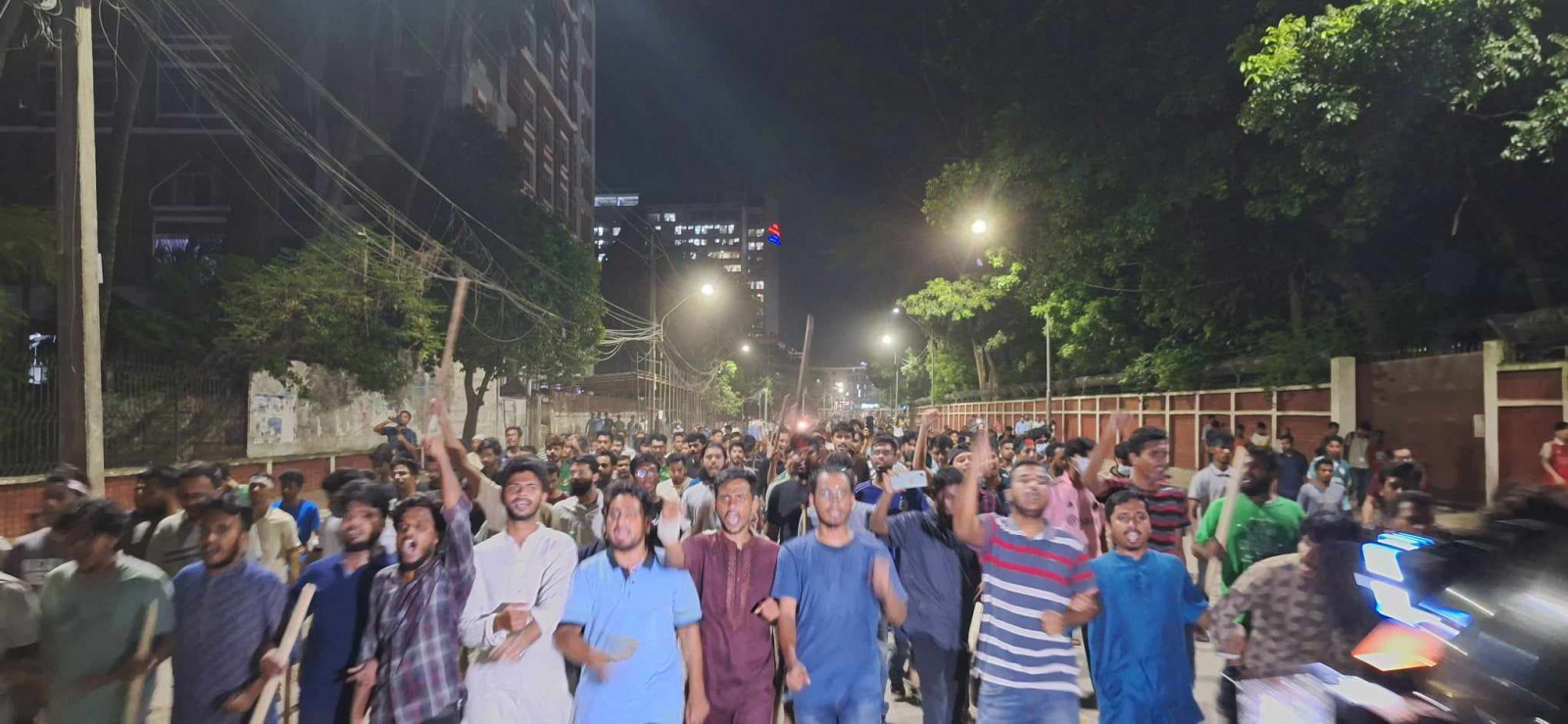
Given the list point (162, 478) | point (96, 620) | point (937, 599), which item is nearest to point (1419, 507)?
point (937, 599)

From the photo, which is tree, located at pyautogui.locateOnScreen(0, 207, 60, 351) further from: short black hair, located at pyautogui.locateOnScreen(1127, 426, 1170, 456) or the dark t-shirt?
short black hair, located at pyautogui.locateOnScreen(1127, 426, 1170, 456)

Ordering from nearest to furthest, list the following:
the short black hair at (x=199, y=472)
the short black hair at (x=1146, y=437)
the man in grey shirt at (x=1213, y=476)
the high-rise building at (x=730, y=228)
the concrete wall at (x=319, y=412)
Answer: the short black hair at (x=199, y=472)
the short black hair at (x=1146, y=437)
the man in grey shirt at (x=1213, y=476)
the concrete wall at (x=319, y=412)
the high-rise building at (x=730, y=228)

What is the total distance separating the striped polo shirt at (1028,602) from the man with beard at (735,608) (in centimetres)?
100

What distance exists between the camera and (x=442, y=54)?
29531 millimetres

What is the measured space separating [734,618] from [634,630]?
0.52 metres

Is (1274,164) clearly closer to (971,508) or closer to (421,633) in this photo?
(971,508)

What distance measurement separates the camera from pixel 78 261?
943 centimetres

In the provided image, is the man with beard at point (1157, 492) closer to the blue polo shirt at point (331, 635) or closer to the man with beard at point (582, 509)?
the man with beard at point (582, 509)

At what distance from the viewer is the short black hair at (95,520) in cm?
425

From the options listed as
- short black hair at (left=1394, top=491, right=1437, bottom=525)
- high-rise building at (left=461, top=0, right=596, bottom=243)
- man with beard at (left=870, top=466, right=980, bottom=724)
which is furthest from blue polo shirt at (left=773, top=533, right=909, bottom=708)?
high-rise building at (left=461, top=0, right=596, bottom=243)

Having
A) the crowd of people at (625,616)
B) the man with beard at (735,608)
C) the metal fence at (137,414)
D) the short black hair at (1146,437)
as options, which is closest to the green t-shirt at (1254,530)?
the short black hair at (1146,437)

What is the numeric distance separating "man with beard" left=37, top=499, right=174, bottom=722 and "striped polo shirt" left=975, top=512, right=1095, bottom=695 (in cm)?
365

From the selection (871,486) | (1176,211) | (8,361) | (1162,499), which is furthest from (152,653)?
(1176,211)

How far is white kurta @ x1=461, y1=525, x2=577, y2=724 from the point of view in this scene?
4109 millimetres
